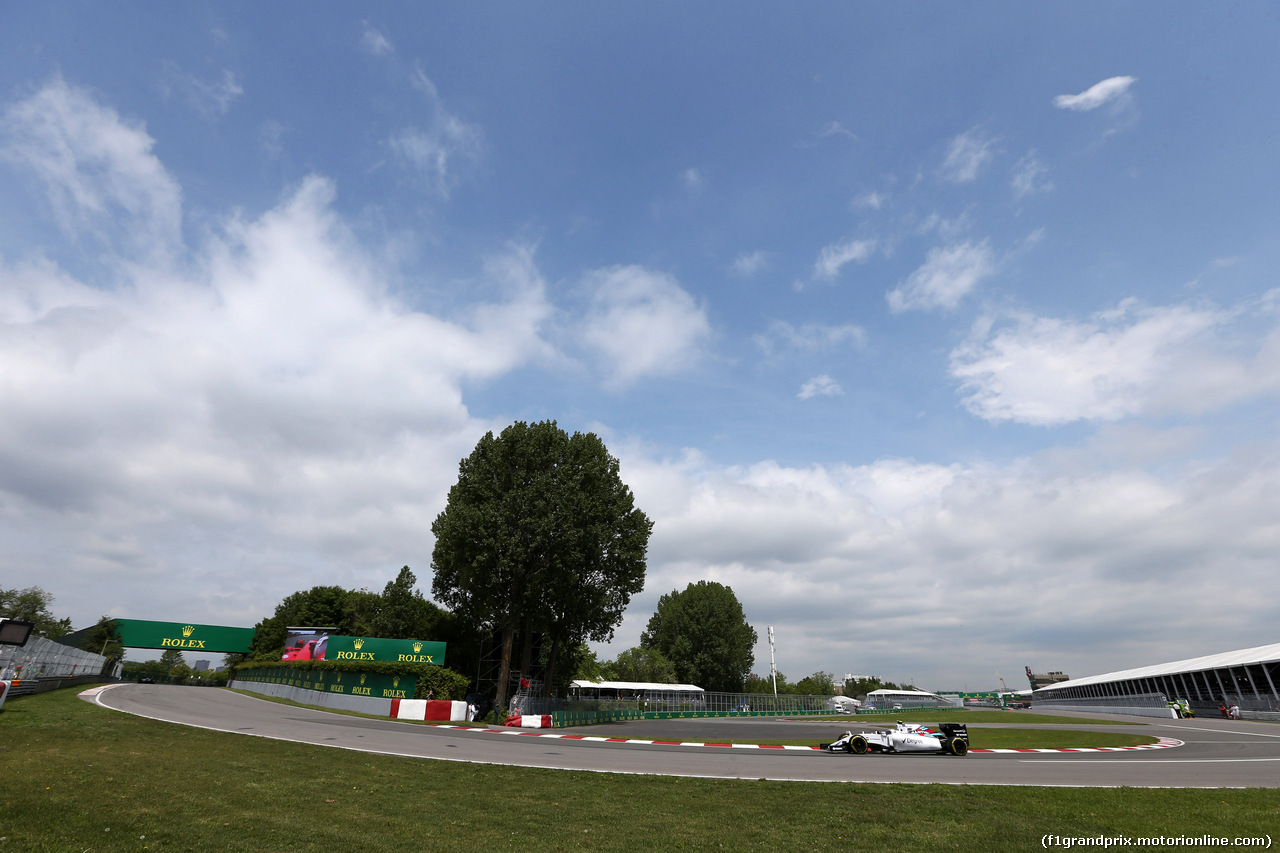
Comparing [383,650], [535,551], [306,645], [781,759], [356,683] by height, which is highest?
[535,551]

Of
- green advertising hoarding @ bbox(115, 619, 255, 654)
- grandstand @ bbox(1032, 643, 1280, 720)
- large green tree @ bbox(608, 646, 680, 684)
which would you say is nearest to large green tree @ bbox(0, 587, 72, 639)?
green advertising hoarding @ bbox(115, 619, 255, 654)

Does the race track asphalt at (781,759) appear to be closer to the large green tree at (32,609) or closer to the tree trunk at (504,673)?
the tree trunk at (504,673)

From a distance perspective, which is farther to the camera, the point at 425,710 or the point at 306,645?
the point at 306,645

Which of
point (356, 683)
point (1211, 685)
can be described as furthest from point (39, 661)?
point (1211, 685)

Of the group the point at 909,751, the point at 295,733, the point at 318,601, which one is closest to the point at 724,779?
the point at 909,751

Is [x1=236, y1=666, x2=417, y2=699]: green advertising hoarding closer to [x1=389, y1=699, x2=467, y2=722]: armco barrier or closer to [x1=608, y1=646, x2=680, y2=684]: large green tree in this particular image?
[x1=389, y1=699, x2=467, y2=722]: armco barrier

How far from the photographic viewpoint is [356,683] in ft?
135

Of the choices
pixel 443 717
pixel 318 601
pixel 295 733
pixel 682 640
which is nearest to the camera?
pixel 295 733

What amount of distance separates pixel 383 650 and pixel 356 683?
298 centimetres

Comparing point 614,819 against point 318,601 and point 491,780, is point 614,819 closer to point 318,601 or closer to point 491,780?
point 491,780

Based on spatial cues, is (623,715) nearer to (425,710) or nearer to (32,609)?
(425,710)

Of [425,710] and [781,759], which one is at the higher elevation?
[425,710]

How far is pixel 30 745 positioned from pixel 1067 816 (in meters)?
22.8

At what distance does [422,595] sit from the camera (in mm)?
73125
